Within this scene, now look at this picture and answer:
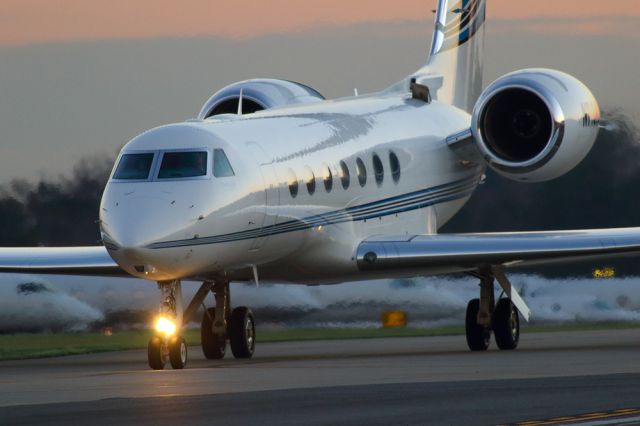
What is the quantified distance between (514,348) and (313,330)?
31.7ft

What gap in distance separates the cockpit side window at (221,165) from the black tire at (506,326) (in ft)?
21.8

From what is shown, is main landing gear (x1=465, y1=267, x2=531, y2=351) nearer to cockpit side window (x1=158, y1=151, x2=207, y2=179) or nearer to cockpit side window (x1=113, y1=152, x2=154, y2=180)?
cockpit side window (x1=158, y1=151, x2=207, y2=179)

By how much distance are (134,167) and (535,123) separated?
9466 millimetres

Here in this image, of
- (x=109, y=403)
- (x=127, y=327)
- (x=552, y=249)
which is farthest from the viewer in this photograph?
(x=127, y=327)

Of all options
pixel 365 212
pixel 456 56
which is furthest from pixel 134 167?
pixel 456 56

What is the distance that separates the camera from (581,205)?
123ft

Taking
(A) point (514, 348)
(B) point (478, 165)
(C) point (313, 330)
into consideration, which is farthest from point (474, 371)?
(C) point (313, 330)

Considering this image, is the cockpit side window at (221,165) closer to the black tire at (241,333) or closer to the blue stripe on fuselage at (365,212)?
the blue stripe on fuselage at (365,212)

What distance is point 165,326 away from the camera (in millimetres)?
22766

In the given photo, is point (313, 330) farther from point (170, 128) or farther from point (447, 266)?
point (170, 128)

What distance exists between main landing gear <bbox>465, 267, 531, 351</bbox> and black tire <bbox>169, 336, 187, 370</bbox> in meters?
7.18

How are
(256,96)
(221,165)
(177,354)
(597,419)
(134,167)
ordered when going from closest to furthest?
1. (597,419)
2. (177,354)
3. (134,167)
4. (221,165)
5. (256,96)

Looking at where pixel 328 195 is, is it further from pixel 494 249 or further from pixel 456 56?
pixel 456 56

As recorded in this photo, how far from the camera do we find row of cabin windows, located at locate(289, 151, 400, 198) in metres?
25.5
